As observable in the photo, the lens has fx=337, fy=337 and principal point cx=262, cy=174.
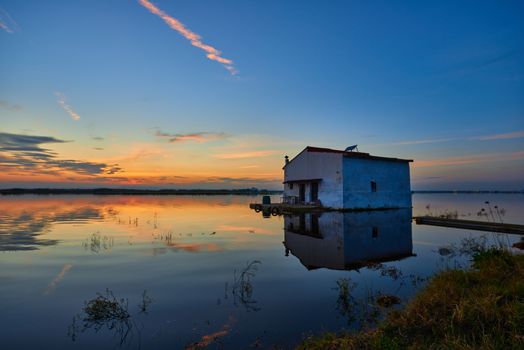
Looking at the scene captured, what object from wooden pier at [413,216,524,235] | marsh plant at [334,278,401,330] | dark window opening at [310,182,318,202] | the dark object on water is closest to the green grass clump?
marsh plant at [334,278,401,330]

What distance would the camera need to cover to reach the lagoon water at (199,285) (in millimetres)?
6402

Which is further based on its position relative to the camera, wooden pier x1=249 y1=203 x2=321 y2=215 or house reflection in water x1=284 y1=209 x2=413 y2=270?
wooden pier x1=249 y1=203 x2=321 y2=215

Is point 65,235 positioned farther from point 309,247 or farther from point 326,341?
point 326,341

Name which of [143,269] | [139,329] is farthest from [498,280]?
[143,269]

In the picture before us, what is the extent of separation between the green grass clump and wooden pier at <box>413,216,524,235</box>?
13.4 metres

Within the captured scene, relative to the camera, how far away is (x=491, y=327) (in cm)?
505

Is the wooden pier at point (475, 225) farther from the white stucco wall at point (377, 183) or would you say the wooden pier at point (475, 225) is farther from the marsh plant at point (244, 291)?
the marsh plant at point (244, 291)

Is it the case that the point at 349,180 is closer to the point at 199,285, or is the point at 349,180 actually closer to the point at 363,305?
the point at 199,285

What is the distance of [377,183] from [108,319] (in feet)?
103

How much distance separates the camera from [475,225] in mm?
20672

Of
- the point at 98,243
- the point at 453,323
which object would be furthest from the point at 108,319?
the point at 98,243

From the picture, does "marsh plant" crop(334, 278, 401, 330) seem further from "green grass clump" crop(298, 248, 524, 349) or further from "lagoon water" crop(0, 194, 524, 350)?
"green grass clump" crop(298, 248, 524, 349)

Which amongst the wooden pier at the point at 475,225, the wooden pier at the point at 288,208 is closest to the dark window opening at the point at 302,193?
the wooden pier at the point at 288,208

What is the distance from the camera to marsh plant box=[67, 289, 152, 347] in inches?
255
